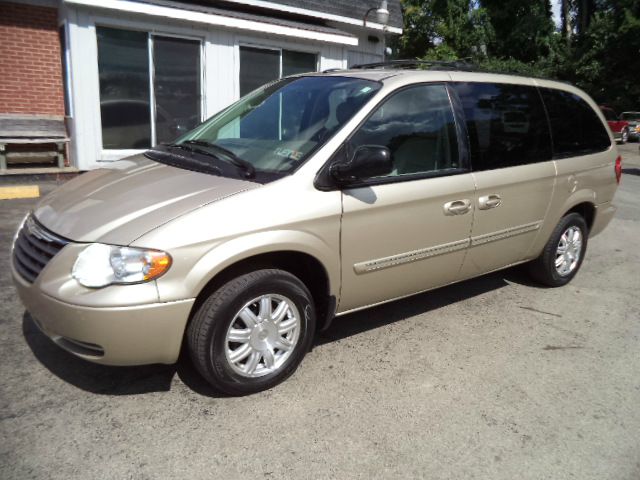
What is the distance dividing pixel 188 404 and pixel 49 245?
44.3 inches

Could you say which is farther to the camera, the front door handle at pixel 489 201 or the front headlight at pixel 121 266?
the front door handle at pixel 489 201

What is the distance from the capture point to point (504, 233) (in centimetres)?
427

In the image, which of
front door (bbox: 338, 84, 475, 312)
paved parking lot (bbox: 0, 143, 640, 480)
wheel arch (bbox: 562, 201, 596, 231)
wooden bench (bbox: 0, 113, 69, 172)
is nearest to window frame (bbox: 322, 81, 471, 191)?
front door (bbox: 338, 84, 475, 312)

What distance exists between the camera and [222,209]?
9.37 feet

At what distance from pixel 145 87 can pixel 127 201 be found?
279 inches

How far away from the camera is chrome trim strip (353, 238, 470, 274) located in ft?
11.3

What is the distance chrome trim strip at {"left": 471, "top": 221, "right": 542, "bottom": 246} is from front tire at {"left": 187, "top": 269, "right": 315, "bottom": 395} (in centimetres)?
150

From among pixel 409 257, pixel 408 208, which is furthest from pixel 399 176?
pixel 409 257

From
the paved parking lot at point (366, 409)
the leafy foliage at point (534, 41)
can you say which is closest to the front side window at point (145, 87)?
the paved parking lot at point (366, 409)

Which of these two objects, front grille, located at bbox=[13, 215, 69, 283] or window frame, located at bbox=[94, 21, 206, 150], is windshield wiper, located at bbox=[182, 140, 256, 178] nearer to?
front grille, located at bbox=[13, 215, 69, 283]

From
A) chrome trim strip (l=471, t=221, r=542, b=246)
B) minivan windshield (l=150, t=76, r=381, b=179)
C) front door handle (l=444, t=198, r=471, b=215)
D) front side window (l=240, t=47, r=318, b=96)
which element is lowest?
chrome trim strip (l=471, t=221, r=542, b=246)

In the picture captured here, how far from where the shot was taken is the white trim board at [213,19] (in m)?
8.41

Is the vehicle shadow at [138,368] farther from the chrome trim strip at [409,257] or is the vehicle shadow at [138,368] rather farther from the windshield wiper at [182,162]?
the windshield wiper at [182,162]

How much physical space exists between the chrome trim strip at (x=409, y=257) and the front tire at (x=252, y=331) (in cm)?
43
